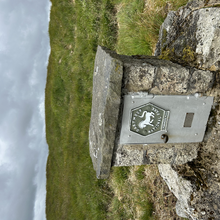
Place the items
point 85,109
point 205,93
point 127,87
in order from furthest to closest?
1. point 85,109
2. point 205,93
3. point 127,87

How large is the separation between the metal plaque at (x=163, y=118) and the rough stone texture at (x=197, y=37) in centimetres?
49

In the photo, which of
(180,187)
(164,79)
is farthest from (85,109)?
(164,79)

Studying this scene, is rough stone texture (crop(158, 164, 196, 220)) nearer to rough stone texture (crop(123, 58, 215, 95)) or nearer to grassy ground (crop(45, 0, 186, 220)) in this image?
grassy ground (crop(45, 0, 186, 220))

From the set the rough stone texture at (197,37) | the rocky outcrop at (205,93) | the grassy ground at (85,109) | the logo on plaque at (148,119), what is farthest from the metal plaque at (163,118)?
the grassy ground at (85,109)

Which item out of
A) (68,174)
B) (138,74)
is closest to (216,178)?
(138,74)

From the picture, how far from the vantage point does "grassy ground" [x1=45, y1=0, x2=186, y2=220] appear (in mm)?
4496

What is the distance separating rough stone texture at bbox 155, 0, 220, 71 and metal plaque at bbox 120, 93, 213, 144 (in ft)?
1.59

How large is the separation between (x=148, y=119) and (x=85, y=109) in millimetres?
4043

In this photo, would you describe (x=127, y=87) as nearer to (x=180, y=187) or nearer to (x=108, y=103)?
(x=108, y=103)

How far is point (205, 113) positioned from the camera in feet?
8.42

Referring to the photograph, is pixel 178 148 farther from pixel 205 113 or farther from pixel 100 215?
pixel 100 215

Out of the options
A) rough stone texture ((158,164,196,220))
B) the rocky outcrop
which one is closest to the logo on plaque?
the rocky outcrop

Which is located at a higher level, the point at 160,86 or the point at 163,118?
the point at 160,86

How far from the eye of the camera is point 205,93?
2.53 metres
